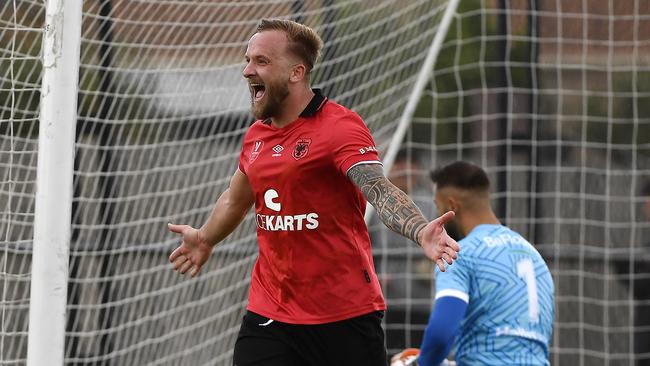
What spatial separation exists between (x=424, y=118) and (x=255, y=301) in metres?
3.78

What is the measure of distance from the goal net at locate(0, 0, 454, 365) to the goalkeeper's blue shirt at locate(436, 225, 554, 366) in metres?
1.96

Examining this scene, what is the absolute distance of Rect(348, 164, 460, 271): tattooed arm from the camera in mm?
3359

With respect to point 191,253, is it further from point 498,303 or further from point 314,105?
point 498,303

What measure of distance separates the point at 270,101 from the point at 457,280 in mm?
1221

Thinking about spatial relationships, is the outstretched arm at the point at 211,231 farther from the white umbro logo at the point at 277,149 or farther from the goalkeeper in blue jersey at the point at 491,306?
the goalkeeper in blue jersey at the point at 491,306

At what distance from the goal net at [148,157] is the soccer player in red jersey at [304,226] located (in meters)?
1.66

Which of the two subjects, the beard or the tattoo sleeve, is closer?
the tattoo sleeve

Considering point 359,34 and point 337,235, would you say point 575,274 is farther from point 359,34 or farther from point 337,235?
point 337,235

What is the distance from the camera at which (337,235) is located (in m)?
4.02

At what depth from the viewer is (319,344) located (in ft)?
13.2

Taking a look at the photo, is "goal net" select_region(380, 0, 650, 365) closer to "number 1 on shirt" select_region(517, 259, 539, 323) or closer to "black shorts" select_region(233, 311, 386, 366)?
"number 1 on shirt" select_region(517, 259, 539, 323)

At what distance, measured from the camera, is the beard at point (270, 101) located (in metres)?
4.12

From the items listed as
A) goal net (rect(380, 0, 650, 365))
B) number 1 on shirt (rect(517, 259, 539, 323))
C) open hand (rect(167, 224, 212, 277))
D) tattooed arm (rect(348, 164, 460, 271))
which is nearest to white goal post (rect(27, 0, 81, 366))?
open hand (rect(167, 224, 212, 277))

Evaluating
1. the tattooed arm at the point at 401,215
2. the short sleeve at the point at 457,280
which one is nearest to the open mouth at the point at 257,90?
the tattooed arm at the point at 401,215
